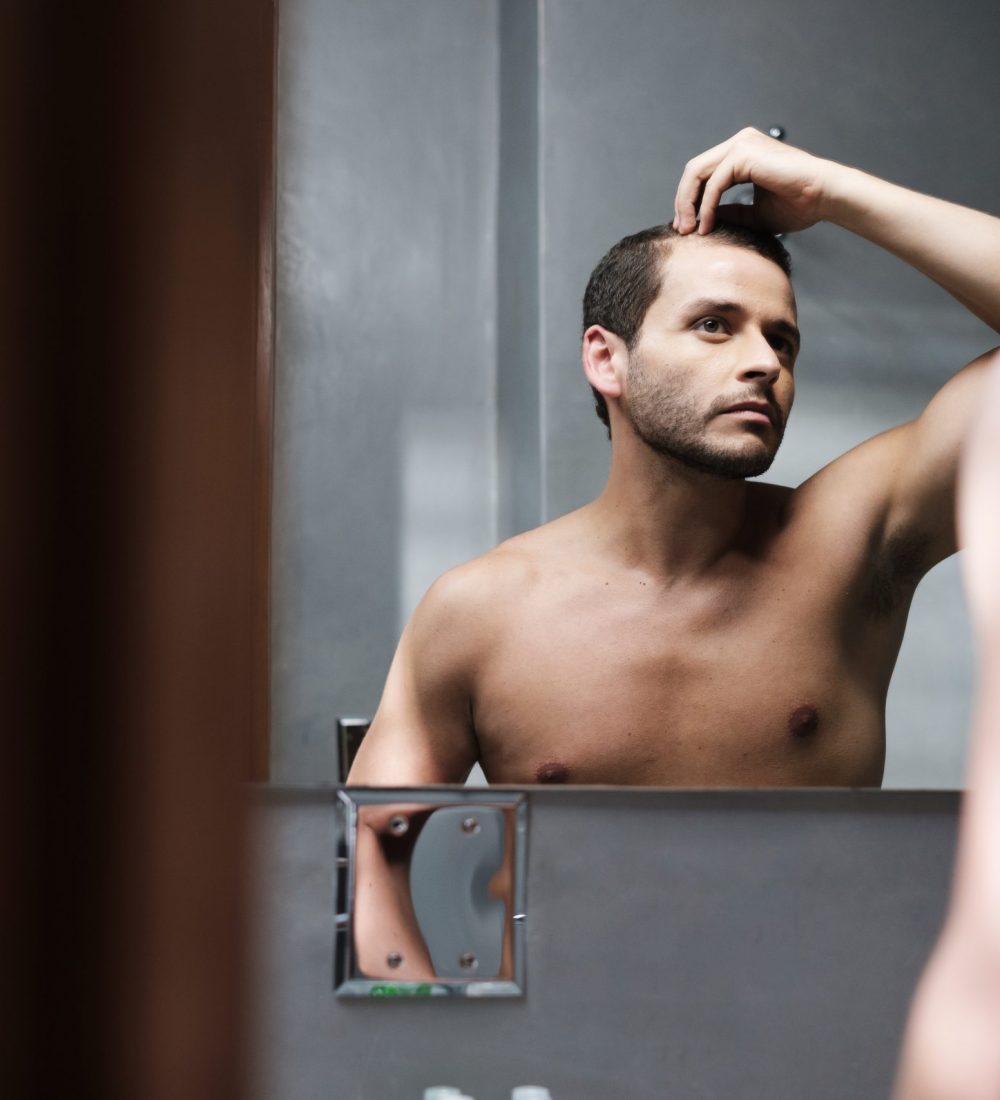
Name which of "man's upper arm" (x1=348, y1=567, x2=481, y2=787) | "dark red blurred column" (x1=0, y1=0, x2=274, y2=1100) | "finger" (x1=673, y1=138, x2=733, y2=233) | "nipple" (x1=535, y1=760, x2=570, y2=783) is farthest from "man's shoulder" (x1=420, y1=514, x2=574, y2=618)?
"dark red blurred column" (x1=0, y1=0, x2=274, y2=1100)

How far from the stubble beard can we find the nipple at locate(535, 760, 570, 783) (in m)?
0.22

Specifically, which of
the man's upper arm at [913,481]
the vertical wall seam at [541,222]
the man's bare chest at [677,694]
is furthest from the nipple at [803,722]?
the vertical wall seam at [541,222]

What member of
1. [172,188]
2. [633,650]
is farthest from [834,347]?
[172,188]

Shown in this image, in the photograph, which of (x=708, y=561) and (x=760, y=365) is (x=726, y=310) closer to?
(x=760, y=365)

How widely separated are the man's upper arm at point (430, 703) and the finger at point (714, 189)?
0.96 feet

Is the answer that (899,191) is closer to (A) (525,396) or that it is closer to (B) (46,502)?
(A) (525,396)

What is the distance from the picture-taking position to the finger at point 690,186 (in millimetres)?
758

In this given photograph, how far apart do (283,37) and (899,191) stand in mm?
411

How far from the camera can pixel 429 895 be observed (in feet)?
2.13

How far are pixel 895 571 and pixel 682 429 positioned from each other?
166 millimetres

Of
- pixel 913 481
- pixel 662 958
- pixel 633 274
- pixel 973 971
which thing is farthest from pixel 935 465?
pixel 973 971

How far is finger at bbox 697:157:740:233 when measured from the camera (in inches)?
29.7

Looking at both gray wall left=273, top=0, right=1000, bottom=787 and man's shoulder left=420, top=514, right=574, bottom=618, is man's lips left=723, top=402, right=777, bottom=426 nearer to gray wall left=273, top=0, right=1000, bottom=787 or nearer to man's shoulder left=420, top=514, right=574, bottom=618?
gray wall left=273, top=0, right=1000, bottom=787

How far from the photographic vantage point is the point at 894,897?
0.68 m
